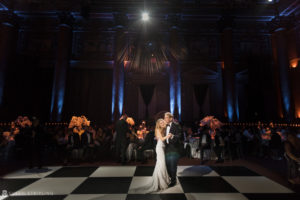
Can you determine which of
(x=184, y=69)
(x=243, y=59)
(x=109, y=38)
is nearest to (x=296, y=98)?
(x=243, y=59)

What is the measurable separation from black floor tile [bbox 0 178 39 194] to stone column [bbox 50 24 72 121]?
309 inches

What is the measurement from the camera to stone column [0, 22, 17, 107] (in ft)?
36.9

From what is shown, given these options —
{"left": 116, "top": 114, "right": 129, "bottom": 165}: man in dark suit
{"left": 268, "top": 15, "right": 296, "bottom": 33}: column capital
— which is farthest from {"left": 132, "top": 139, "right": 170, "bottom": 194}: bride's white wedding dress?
{"left": 268, "top": 15, "right": 296, "bottom": 33}: column capital

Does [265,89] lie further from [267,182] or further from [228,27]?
[267,182]

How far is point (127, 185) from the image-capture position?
11.3 ft

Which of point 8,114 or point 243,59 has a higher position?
point 243,59

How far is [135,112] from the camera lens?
12.3 meters

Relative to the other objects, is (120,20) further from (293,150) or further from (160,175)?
(293,150)

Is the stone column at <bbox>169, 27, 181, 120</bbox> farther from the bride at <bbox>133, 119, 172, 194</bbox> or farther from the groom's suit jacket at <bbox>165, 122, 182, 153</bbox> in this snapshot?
the bride at <bbox>133, 119, 172, 194</bbox>

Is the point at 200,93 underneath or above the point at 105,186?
above

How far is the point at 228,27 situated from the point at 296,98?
23.5 ft

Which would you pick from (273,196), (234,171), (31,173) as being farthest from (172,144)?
(31,173)

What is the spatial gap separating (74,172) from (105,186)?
1553mm

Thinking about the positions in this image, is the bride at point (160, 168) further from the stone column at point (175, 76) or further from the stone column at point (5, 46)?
the stone column at point (5, 46)
